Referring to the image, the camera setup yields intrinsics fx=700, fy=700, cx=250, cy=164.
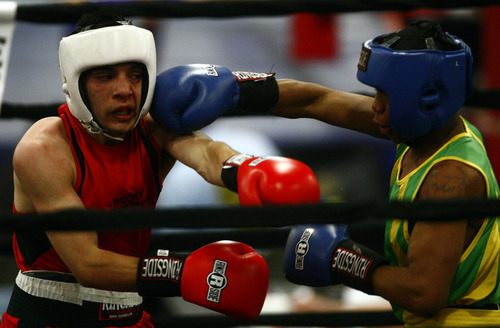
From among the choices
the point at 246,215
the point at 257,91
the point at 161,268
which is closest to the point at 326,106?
the point at 257,91

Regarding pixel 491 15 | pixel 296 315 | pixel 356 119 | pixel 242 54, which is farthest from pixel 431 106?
pixel 242 54

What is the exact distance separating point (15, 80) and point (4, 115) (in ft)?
→ 8.35

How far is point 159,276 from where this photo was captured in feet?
4.71

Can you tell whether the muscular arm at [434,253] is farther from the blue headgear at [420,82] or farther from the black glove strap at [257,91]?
the black glove strap at [257,91]

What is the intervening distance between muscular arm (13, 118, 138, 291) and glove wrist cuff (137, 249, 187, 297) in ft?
0.08

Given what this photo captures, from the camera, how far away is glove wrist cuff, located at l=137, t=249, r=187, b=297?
144 cm

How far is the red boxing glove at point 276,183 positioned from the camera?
1.29m

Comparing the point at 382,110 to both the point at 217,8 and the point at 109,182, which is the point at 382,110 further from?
the point at 109,182

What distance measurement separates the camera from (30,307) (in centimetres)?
165

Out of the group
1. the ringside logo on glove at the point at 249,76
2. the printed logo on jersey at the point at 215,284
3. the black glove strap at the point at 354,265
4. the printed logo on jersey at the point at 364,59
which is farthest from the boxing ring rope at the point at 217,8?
the printed logo on jersey at the point at 215,284

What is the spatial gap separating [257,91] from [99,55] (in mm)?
413

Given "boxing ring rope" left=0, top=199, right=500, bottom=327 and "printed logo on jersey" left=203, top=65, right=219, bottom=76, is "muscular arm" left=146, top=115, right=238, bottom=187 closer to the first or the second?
"printed logo on jersey" left=203, top=65, right=219, bottom=76

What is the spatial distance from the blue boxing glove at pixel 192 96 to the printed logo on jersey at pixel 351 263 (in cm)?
43

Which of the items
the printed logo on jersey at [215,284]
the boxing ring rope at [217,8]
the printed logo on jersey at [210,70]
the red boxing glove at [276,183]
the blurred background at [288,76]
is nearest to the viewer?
the red boxing glove at [276,183]
